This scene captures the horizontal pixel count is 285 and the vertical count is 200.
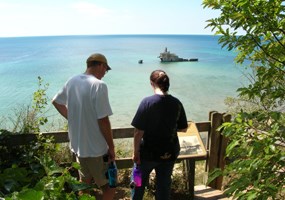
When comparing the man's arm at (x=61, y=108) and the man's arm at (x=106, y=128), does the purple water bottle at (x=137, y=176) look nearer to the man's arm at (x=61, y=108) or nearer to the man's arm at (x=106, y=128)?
the man's arm at (x=106, y=128)

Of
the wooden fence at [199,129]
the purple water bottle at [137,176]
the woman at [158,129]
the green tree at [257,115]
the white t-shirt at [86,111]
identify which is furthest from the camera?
the wooden fence at [199,129]

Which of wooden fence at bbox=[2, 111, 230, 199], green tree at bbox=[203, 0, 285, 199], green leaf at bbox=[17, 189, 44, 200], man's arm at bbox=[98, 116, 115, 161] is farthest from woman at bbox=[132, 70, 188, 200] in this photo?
green leaf at bbox=[17, 189, 44, 200]

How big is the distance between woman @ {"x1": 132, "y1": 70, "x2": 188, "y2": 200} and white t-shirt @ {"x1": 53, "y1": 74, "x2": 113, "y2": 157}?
1.26ft

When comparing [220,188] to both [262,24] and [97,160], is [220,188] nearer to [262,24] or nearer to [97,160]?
[97,160]

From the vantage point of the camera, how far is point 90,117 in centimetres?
346

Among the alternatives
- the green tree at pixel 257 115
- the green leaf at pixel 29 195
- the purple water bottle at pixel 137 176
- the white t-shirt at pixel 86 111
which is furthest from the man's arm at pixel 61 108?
the green leaf at pixel 29 195

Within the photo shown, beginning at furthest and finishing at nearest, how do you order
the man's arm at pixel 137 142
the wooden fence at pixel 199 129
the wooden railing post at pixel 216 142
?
the wooden railing post at pixel 216 142
the wooden fence at pixel 199 129
the man's arm at pixel 137 142

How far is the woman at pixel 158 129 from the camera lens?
349 cm

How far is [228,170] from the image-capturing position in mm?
2213

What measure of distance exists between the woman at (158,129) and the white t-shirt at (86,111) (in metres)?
0.38

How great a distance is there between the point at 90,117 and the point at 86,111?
A: 0.08 meters

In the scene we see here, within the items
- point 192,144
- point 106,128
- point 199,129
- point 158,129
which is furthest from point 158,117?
point 199,129

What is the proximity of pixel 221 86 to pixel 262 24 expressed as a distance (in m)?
30.6

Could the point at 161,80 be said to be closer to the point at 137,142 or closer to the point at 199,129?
the point at 137,142
